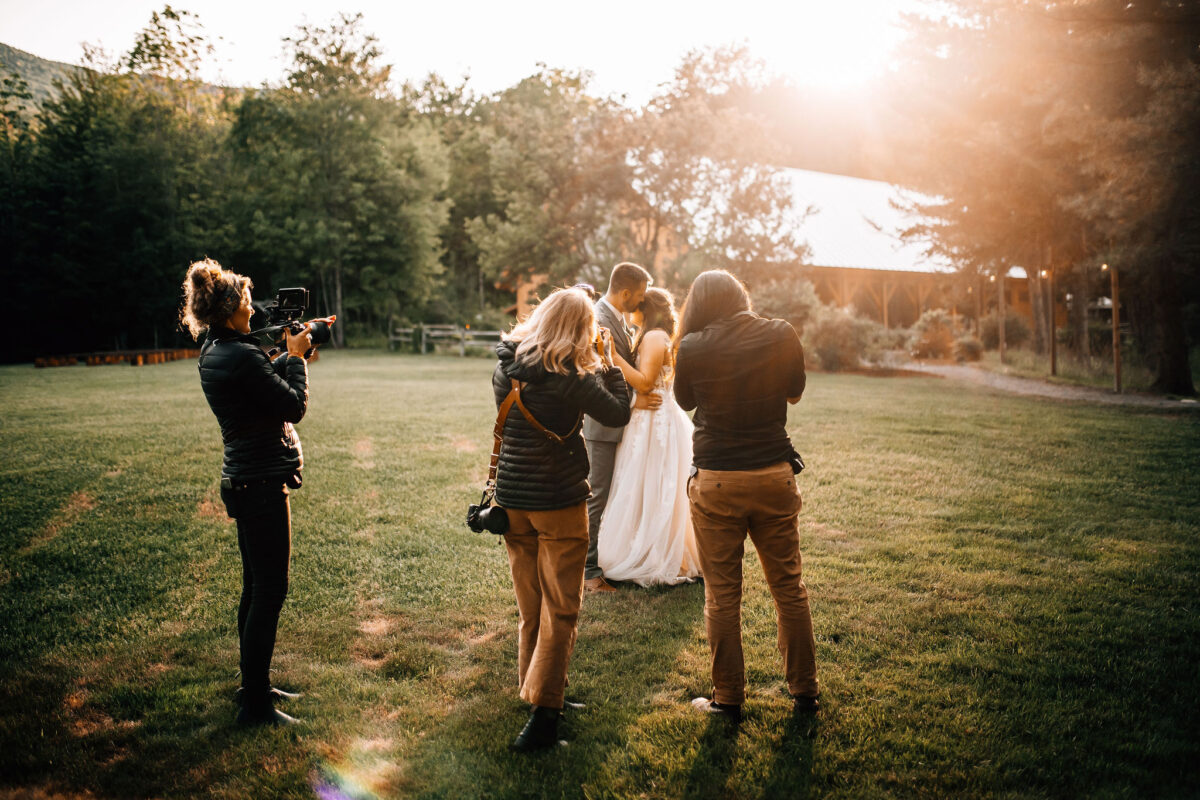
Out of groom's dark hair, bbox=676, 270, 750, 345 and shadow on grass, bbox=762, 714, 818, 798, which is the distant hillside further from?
shadow on grass, bbox=762, 714, 818, 798

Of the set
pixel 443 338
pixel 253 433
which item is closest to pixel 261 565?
pixel 253 433

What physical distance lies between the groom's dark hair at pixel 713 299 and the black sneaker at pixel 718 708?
1.78 m

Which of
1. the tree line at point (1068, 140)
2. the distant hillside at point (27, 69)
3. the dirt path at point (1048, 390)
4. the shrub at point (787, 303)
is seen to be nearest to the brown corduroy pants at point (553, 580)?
the tree line at point (1068, 140)

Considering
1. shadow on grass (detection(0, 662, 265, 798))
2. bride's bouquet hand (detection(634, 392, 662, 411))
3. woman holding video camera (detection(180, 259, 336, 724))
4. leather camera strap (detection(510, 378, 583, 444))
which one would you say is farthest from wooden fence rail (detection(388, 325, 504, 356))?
leather camera strap (detection(510, 378, 583, 444))

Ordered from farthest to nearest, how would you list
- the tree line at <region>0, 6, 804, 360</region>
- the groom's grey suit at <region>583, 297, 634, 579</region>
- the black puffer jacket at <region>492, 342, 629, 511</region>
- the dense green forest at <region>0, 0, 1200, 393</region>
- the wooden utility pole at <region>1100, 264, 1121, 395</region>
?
the tree line at <region>0, 6, 804, 360</region>
the wooden utility pole at <region>1100, 264, 1121, 395</region>
the dense green forest at <region>0, 0, 1200, 393</region>
the groom's grey suit at <region>583, 297, 634, 579</region>
the black puffer jacket at <region>492, 342, 629, 511</region>

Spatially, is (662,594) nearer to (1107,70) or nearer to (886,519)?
(886,519)

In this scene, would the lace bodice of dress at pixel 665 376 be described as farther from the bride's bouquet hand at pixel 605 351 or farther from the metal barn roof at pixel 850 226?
the metal barn roof at pixel 850 226

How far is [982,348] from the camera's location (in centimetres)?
2464

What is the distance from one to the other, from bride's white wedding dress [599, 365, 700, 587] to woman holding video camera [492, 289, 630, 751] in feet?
6.08

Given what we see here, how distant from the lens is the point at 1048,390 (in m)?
15.7

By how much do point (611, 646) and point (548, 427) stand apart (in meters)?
1.72

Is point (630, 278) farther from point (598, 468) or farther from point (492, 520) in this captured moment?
point (492, 520)

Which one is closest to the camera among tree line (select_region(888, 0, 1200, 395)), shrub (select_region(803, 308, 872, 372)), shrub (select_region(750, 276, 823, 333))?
tree line (select_region(888, 0, 1200, 395))

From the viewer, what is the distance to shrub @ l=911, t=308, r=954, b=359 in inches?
993
